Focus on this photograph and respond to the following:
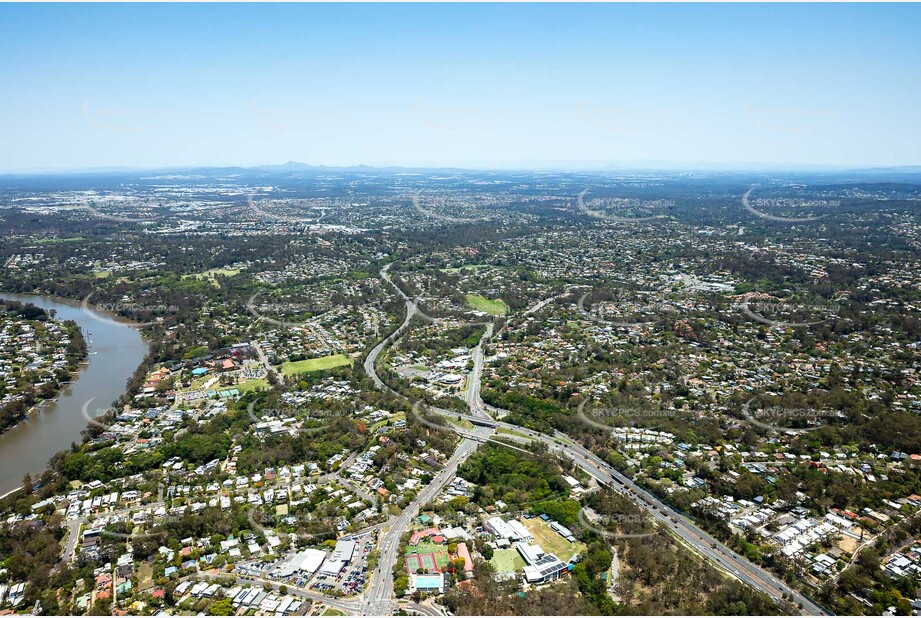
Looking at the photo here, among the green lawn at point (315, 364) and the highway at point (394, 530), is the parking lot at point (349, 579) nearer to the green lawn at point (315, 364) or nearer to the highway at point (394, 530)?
the highway at point (394, 530)

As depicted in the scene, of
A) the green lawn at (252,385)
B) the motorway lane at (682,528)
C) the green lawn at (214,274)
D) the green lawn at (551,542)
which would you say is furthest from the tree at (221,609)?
the green lawn at (214,274)

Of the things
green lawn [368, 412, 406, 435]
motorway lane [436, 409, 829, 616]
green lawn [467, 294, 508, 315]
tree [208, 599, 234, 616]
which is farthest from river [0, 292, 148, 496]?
green lawn [467, 294, 508, 315]

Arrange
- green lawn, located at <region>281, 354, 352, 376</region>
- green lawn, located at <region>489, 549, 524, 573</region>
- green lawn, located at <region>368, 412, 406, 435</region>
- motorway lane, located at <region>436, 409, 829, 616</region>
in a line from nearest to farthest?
motorway lane, located at <region>436, 409, 829, 616</region> → green lawn, located at <region>489, 549, 524, 573</region> → green lawn, located at <region>368, 412, 406, 435</region> → green lawn, located at <region>281, 354, 352, 376</region>

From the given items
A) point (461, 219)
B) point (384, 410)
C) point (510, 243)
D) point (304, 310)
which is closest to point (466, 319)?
point (304, 310)

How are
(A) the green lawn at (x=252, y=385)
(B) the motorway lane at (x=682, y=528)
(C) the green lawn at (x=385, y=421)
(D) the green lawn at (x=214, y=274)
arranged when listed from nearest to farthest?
(B) the motorway lane at (x=682, y=528)
(C) the green lawn at (x=385, y=421)
(A) the green lawn at (x=252, y=385)
(D) the green lawn at (x=214, y=274)

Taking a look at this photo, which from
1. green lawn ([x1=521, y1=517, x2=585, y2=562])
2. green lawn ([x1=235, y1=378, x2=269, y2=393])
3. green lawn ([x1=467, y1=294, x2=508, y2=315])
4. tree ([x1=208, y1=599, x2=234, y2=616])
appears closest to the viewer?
tree ([x1=208, y1=599, x2=234, y2=616])

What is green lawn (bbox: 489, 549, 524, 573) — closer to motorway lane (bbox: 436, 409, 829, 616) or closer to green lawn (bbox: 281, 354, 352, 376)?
motorway lane (bbox: 436, 409, 829, 616)

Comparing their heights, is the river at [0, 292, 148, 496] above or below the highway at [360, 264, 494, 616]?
below
